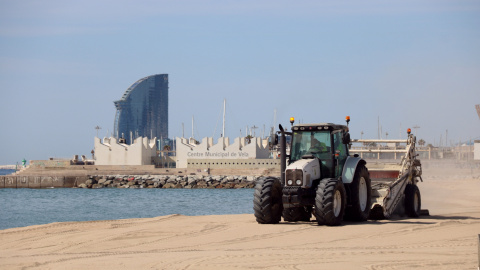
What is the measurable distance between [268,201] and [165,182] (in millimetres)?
66217

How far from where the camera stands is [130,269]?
31.8ft

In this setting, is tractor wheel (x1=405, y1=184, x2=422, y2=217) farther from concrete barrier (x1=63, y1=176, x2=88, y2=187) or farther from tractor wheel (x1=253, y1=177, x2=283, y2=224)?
concrete barrier (x1=63, y1=176, x2=88, y2=187)

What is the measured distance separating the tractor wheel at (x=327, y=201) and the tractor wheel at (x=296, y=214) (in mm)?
1442

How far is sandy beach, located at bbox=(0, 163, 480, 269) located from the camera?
32.8 ft

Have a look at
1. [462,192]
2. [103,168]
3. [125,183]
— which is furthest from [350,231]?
[103,168]

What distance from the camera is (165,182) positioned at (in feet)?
265

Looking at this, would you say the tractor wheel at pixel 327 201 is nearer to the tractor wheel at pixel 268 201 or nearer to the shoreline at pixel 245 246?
the shoreline at pixel 245 246

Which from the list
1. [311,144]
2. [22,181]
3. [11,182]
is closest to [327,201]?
[311,144]

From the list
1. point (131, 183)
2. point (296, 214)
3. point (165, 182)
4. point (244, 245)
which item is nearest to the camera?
point (244, 245)

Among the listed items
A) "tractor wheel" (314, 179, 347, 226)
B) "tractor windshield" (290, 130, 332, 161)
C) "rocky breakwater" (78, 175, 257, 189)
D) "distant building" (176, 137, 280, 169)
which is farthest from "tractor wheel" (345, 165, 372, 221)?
"distant building" (176, 137, 280, 169)

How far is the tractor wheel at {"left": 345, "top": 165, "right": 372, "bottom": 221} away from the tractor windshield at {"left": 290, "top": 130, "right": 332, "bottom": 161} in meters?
0.89

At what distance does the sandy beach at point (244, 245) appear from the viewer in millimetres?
10000

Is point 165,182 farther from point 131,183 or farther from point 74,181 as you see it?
point 74,181

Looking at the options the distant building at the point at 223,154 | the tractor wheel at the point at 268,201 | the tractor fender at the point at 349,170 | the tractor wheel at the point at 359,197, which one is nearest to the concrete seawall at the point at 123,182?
the distant building at the point at 223,154
